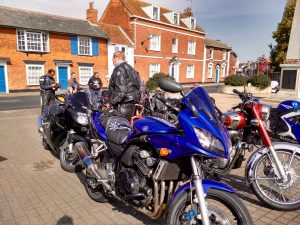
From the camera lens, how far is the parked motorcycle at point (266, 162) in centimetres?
325

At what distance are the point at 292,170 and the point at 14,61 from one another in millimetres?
23527

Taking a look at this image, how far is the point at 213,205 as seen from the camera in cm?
224

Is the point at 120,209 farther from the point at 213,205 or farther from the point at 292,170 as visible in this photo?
the point at 292,170

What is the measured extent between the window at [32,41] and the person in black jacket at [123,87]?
69.0ft

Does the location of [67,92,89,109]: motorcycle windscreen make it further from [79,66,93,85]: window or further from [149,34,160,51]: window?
[149,34,160,51]: window

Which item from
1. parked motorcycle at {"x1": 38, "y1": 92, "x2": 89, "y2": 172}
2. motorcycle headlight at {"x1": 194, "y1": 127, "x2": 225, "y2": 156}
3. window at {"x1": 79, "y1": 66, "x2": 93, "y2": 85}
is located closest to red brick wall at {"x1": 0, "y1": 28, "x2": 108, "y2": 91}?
window at {"x1": 79, "y1": 66, "x2": 93, "y2": 85}

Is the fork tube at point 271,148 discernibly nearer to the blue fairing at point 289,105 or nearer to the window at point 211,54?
the blue fairing at point 289,105

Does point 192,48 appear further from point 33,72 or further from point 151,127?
point 151,127

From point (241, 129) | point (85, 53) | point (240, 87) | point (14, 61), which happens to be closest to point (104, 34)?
point (85, 53)

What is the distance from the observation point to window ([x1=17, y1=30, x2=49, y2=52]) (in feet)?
73.1

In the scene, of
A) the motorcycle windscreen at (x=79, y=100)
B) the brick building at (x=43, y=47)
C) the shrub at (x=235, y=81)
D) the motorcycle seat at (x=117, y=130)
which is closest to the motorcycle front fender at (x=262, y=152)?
the motorcycle seat at (x=117, y=130)

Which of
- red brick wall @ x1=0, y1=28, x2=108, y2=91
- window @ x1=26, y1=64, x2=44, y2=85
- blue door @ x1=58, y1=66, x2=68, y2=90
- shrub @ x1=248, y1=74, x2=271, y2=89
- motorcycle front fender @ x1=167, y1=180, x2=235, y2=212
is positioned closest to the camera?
motorcycle front fender @ x1=167, y1=180, x2=235, y2=212

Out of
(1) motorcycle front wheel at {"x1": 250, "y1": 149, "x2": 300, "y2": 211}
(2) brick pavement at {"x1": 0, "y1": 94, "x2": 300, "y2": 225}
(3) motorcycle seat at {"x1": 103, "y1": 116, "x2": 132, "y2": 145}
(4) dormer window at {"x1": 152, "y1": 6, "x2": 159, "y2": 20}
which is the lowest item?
(2) brick pavement at {"x1": 0, "y1": 94, "x2": 300, "y2": 225}

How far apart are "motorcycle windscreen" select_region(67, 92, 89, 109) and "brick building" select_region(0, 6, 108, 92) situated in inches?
795
